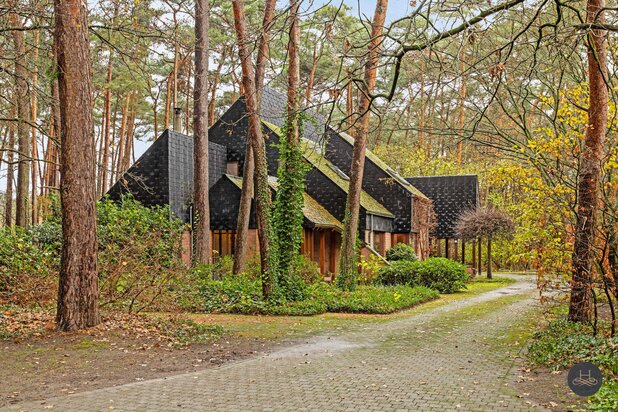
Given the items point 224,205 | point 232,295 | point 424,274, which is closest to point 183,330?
point 232,295

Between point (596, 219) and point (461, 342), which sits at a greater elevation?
point (596, 219)

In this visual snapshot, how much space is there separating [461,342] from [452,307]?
7503mm

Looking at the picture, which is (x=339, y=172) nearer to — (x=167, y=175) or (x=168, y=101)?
(x=167, y=175)

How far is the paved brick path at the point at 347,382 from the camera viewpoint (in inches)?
266

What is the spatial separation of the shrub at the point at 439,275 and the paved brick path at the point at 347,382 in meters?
12.2

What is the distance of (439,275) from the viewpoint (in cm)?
2491

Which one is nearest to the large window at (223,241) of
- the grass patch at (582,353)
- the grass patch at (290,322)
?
the grass patch at (290,322)

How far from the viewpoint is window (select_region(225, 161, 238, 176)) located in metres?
29.0

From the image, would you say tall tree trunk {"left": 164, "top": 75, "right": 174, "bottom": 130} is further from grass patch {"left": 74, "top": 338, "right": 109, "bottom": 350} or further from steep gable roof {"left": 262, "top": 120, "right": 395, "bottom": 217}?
grass patch {"left": 74, "top": 338, "right": 109, "bottom": 350}

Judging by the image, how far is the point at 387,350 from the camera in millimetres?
10758

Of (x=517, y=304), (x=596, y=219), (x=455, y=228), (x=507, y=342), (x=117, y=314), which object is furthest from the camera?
(x=455, y=228)

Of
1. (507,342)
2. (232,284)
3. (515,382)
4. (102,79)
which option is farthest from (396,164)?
(515,382)

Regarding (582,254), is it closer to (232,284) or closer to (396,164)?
(232,284)

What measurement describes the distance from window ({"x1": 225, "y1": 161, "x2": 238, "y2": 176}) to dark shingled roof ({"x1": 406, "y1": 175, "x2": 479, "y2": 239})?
13810mm
